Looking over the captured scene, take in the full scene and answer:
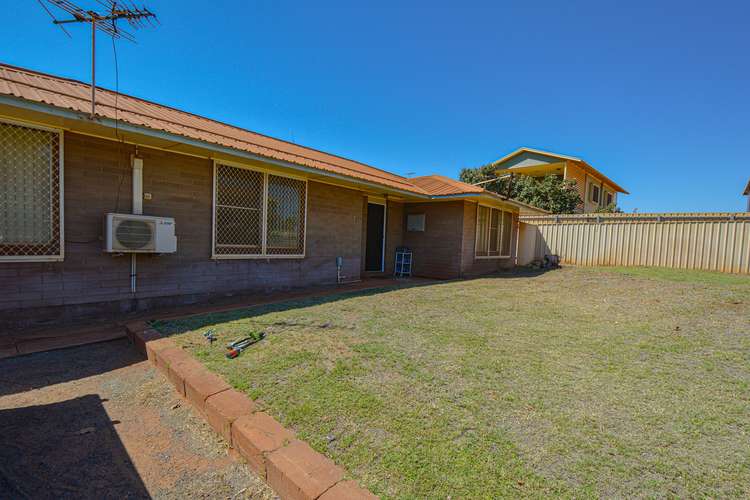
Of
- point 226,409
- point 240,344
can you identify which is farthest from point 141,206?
point 226,409

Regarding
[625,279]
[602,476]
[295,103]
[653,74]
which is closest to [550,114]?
[653,74]

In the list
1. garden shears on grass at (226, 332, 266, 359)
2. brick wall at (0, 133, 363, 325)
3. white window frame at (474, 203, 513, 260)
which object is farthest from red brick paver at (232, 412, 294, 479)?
white window frame at (474, 203, 513, 260)

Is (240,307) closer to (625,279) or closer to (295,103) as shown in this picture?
(625,279)

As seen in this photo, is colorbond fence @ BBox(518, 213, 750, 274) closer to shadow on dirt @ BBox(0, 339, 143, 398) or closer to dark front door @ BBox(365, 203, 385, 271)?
dark front door @ BBox(365, 203, 385, 271)

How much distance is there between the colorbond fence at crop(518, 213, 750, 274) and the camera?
30.0 feet

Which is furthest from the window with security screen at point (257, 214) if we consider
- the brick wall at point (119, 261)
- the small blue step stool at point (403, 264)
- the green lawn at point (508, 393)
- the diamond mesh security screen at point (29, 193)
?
the small blue step stool at point (403, 264)

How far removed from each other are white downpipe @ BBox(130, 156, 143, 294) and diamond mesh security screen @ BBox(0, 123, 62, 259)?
806 mm

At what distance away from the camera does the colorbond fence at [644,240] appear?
9148mm

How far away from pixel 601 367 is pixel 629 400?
24.3 inches

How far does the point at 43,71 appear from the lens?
567cm

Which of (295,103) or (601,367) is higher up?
(295,103)

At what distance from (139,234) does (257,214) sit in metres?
2.04

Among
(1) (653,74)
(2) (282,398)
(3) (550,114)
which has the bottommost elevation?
(2) (282,398)

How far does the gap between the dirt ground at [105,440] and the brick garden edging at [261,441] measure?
0.31 ft
